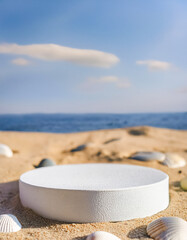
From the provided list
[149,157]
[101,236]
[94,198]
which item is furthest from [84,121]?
[101,236]

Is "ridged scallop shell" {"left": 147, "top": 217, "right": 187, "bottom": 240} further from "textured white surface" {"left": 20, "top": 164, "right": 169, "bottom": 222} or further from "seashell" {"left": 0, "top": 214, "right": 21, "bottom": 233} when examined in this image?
"seashell" {"left": 0, "top": 214, "right": 21, "bottom": 233}

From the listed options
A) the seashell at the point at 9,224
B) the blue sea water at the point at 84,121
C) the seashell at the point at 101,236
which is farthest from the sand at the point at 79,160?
the blue sea water at the point at 84,121

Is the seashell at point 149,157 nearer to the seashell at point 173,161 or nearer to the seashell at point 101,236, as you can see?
the seashell at point 173,161

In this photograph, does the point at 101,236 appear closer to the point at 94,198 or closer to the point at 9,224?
the point at 94,198

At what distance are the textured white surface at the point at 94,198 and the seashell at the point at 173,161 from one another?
2496mm

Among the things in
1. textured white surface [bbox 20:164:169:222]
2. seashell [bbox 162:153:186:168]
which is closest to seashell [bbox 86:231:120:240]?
textured white surface [bbox 20:164:169:222]

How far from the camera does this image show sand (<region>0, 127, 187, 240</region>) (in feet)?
9.08

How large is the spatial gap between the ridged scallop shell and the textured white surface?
0.34 m

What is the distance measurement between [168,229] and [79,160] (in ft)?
13.8

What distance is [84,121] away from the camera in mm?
24094

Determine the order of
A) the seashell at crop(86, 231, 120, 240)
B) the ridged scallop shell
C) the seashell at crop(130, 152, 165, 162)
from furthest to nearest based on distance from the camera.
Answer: the seashell at crop(130, 152, 165, 162)
the ridged scallop shell
the seashell at crop(86, 231, 120, 240)

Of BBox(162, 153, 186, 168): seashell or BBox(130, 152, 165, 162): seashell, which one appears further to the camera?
BBox(130, 152, 165, 162): seashell

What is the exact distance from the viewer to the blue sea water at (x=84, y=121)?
2194 centimetres

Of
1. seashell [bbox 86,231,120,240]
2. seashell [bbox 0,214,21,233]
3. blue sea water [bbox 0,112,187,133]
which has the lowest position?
blue sea water [bbox 0,112,187,133]
